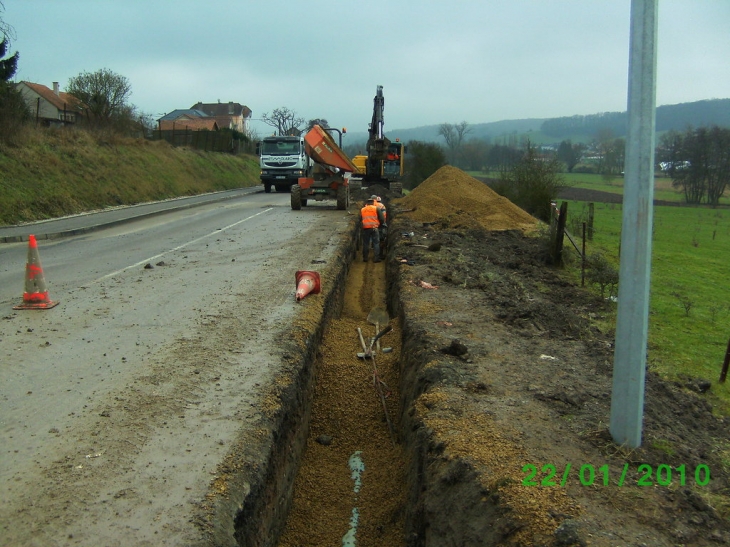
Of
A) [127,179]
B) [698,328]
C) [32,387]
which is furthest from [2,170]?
[698,328]

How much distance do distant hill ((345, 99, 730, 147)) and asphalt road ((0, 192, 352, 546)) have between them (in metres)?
3.71

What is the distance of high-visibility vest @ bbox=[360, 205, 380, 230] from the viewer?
51.5 feet

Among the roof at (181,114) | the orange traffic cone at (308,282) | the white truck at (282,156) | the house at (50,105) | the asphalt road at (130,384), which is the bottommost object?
the asphalt road at (130,384)

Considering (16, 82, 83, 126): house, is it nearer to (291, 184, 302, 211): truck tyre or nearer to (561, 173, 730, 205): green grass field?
(291, 184, 302, 211): truck tyre

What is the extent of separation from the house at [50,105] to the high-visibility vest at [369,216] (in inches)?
805

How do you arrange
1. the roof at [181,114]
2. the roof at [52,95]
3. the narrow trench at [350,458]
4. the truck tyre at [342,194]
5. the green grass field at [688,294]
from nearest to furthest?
the narrow trench at [350,458] < the green grass field at [688,294] < the truck tyre at [342,194] < the roof at [52,95] < the roof at [181,114]

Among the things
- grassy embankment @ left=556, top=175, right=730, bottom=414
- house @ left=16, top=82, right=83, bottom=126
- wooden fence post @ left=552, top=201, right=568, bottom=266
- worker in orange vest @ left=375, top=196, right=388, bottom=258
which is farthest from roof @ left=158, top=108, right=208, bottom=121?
wooden fence post @ left=552, top=201, right=568, bottom=266

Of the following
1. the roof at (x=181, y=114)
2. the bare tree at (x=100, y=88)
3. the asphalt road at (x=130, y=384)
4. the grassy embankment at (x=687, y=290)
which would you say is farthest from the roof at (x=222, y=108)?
the asphalt road at (x=130, y=384)

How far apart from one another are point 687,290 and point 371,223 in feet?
27.1

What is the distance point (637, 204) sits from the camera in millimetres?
4020

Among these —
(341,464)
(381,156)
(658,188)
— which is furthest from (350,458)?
(658,188)

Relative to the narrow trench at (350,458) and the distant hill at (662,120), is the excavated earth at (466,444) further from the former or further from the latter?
the distant hill at (662,120)

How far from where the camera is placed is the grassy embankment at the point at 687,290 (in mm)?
9414

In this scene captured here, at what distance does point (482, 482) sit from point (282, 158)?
29.9 m
